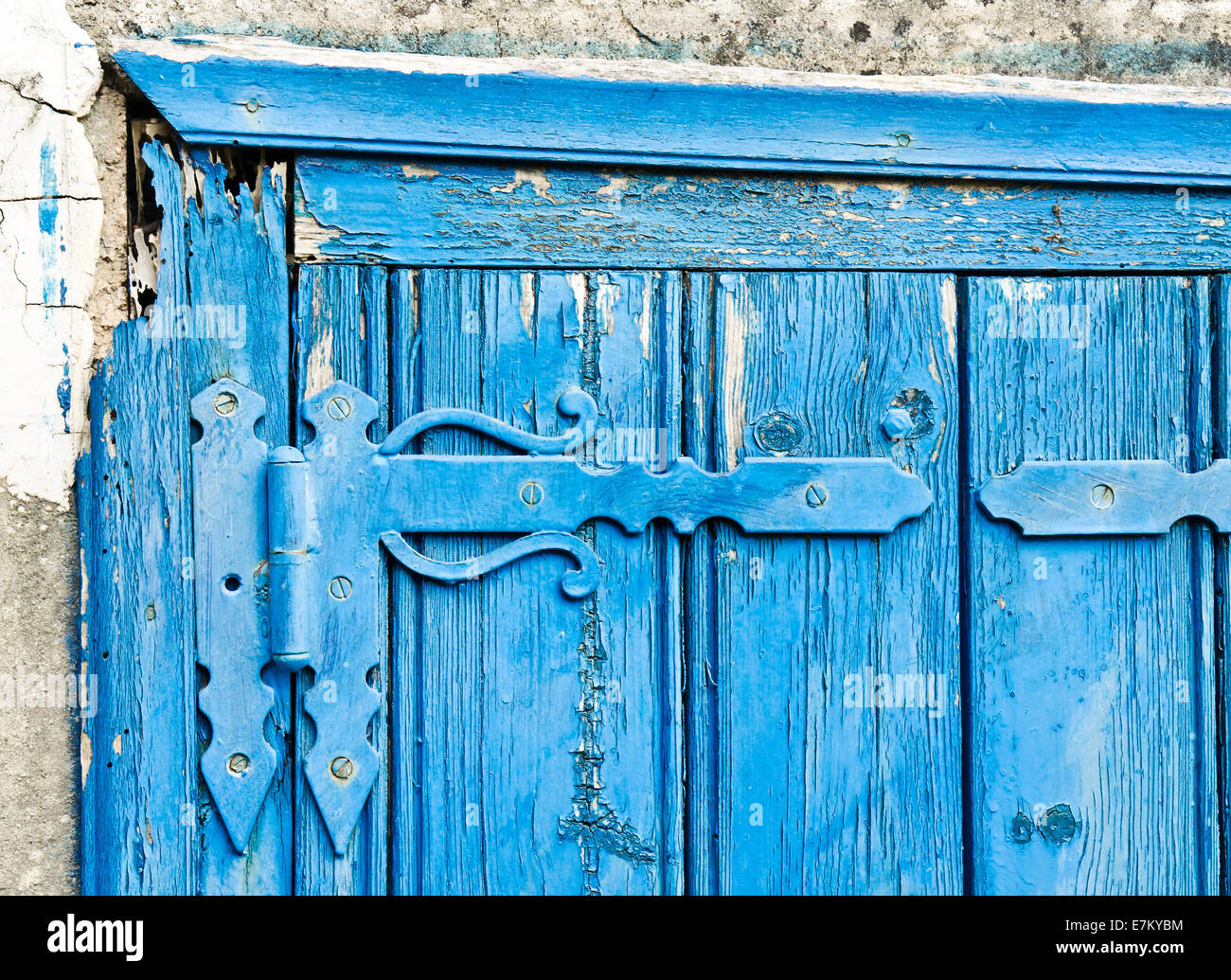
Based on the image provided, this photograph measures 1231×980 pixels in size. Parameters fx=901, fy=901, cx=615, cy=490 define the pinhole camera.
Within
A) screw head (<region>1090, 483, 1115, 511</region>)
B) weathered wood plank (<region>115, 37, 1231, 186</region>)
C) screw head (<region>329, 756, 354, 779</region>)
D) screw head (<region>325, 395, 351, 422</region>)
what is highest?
weathered wood plank (<region>115, 37, 1231, 186</region>)

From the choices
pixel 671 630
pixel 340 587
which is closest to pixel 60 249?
pixel 340 587

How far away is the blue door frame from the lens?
2.97ft

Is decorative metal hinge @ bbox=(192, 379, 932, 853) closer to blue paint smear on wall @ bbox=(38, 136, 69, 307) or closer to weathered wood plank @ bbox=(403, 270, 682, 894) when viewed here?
weathered wood plank @ bbox=(403, 270, 682, 894)

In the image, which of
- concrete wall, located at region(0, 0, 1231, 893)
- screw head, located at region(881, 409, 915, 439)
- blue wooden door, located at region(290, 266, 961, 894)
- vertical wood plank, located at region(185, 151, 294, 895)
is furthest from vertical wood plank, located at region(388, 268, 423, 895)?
screw head, located at region(881, 409, 915, 439)

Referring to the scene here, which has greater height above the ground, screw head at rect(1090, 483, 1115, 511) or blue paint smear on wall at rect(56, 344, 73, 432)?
blue paint smear on wall at rect(56, 344, 73, 432)

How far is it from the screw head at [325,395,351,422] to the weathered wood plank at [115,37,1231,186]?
0.25 metres

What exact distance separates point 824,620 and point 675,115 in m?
0.56

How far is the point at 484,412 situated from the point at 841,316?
1.30 ft

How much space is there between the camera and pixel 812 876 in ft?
3.17

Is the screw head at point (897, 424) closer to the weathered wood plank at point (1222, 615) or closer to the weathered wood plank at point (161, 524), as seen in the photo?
the weathered wood plank at point (1222, 615)

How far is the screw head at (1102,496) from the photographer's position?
974 mm

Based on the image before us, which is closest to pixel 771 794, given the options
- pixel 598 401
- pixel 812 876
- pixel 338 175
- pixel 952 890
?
pixel 812 876

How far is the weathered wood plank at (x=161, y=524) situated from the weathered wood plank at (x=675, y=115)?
84 mm
